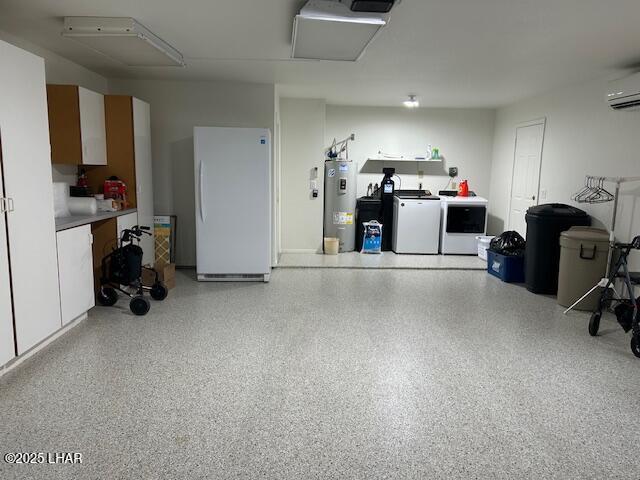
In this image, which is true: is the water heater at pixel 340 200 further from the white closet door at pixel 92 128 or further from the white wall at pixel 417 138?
the white closet door at pixel 92 128

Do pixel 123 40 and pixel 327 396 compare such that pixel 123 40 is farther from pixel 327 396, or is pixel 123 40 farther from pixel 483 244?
pixel 483 244

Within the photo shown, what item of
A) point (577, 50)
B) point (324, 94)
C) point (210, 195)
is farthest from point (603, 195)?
point (210, 195)

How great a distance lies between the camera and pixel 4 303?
277 cm

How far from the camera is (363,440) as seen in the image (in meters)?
2.22

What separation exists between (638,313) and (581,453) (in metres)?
1.77

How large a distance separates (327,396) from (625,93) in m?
4.08

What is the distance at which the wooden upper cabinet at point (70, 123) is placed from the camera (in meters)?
4.14

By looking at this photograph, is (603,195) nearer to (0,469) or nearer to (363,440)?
(363,440)

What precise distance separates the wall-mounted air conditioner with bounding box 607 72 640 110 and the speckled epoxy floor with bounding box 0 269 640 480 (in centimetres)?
213

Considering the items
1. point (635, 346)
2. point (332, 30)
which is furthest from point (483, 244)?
point (332, 30)

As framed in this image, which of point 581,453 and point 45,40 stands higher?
point 45,40

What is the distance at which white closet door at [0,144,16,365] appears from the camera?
275cm

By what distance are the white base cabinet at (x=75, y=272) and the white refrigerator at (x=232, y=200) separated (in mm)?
1420

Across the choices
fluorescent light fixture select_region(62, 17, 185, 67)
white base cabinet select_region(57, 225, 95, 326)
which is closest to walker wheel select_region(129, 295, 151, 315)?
white base cabinet select_region(57, 225, 95, 326)
